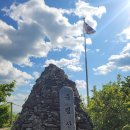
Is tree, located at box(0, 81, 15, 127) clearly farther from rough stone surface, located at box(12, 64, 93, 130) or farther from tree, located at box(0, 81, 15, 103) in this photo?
rough stone surface, located at box(12, 64, 93, 130)

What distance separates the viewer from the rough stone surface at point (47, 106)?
13594mm

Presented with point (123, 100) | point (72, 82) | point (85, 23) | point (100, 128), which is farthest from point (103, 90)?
point (85, 23)

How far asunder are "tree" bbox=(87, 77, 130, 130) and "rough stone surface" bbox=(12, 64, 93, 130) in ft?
7.53

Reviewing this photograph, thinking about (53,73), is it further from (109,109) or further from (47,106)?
(109,109)

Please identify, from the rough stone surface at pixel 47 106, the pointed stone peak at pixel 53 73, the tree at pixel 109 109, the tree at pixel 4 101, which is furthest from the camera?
the tree at pixel 4 101

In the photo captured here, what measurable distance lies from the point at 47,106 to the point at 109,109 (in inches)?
179

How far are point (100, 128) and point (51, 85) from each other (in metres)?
3.88

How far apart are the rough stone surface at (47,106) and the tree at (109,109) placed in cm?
229

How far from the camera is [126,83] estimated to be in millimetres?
20688

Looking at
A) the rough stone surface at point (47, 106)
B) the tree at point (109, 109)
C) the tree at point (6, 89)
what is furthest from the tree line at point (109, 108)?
the tree at point (6, 89)

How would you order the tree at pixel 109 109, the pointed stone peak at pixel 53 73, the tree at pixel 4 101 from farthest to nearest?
the tree at pixel 4 101
the tree at pixel 109 109
the pointed stone peak at pixel 53 73

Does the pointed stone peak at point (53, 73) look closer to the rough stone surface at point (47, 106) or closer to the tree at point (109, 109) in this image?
the rough stone surface at point (47, 106)

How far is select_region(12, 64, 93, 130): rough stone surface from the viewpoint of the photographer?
13.6m

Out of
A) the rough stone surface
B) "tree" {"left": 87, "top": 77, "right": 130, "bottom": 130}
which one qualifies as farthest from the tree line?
the rough stone surface
